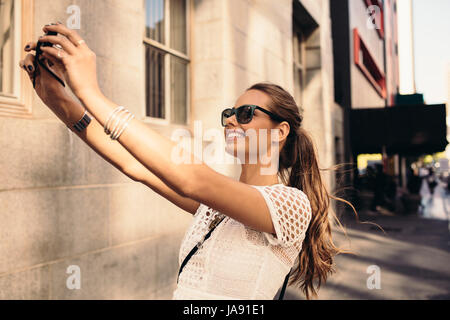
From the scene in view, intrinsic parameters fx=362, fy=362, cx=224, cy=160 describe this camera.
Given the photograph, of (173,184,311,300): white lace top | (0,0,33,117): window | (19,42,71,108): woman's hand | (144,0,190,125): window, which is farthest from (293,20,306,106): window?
(19,42,71,108): woman's hand

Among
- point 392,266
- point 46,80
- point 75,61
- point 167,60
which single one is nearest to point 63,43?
point 75,61

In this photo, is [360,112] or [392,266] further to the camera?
[360,112]

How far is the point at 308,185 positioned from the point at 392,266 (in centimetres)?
614

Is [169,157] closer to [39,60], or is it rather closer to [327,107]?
[39,60]

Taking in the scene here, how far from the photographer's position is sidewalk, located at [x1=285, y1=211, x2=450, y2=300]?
222 inches

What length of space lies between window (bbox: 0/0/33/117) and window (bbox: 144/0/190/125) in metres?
1.89

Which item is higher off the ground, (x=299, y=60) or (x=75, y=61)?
(x=299, y=60)

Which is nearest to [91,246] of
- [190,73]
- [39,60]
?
[39,60]

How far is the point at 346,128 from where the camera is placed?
16078 mm

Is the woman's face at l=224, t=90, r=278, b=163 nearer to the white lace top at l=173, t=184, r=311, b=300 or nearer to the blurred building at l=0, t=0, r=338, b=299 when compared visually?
the white lace top at l=173, t=184, r=311, b=300

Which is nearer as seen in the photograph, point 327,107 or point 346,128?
point 327,107

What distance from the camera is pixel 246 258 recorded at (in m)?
1.64

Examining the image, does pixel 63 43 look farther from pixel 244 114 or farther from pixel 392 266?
pixel 392 266

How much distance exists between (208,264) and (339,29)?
16124 mm
